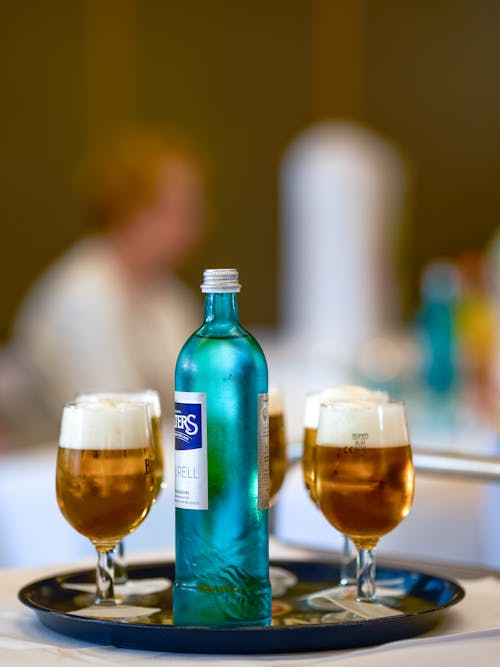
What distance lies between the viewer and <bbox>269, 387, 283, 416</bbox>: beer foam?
4.29ft

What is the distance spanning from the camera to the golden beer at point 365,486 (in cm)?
110

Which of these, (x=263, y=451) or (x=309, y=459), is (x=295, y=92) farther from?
(x=263, y=451)

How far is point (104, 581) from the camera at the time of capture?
117 cm

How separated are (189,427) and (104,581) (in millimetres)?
219

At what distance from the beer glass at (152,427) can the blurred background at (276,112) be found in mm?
5260

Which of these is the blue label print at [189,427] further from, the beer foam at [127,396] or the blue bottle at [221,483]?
the beer foam at [127,396]

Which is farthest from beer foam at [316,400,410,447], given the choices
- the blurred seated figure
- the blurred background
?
the blurred background

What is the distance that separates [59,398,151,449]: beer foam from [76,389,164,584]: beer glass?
0.11 ft

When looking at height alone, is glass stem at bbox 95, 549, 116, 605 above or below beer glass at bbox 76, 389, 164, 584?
below

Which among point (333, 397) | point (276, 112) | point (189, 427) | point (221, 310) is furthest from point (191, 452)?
point (276, 112)

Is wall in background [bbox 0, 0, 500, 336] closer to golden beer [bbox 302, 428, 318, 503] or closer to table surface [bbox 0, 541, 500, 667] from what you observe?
golden beer [bbox 302, 428, 318, 503]

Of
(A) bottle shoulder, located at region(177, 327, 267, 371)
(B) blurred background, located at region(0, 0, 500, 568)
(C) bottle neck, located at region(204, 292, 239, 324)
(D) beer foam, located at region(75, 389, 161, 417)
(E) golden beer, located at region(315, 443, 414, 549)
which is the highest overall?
(B) blurred background, located at region(0, 0, 500, 568)

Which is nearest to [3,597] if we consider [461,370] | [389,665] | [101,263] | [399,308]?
[389,665]

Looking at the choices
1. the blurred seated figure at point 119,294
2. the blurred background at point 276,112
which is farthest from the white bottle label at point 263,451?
the blurred background at point 276,112
